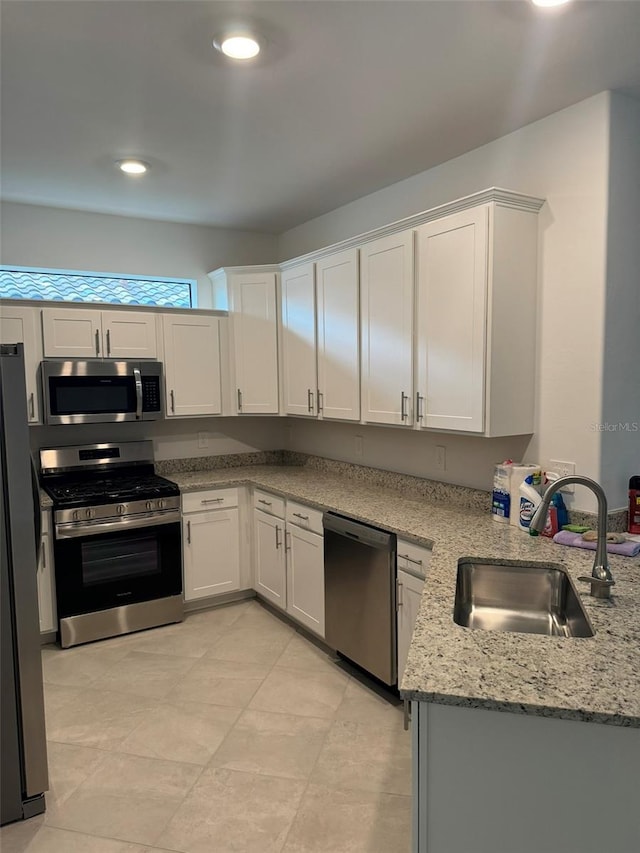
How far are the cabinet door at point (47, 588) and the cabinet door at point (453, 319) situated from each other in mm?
2293

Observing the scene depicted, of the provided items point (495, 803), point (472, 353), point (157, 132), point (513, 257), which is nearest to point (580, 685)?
point (495, 803)

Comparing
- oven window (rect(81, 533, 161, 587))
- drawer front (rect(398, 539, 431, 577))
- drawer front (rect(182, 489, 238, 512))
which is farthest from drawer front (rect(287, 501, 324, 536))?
oven window (rect(81, 533, 161, 587))

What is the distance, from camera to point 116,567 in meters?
3.58

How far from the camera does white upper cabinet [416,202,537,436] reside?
2537 millimetres

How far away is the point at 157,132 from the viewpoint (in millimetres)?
2670

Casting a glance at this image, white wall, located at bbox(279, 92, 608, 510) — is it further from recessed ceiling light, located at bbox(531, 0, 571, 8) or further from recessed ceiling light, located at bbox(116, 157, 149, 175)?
recessed ceiling light, located at bbox(116, 157, 149, 175)

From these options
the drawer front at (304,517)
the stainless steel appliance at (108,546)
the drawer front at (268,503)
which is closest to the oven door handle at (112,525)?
the stainless steel appliance at (108,546)

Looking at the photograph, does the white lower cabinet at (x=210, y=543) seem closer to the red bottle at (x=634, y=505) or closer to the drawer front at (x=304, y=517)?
the drawer front at (x=304, y=517)

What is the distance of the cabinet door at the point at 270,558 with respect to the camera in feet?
12.1

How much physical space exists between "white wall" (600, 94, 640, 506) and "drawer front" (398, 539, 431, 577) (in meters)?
0.81

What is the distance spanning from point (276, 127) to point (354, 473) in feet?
7.03

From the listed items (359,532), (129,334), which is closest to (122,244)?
(129,334)

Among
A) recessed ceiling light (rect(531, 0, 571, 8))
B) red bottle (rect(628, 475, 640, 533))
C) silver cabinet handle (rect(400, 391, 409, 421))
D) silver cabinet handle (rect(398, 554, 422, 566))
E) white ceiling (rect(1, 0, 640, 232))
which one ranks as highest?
white ceiling (rect(1, 0, 640, 232))

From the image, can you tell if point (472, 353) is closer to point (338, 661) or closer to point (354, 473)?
point (354, 473)
